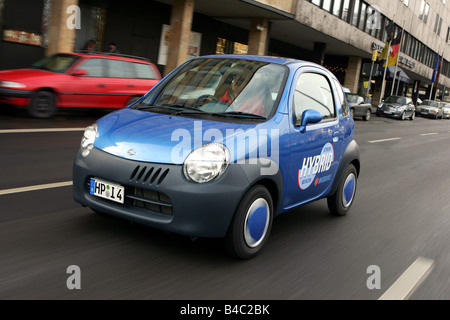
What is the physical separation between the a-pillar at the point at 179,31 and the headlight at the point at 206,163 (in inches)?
699

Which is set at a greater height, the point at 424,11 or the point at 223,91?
the point at 424,11

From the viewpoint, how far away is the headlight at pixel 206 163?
11.3 ft

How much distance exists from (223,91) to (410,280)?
2238 mm

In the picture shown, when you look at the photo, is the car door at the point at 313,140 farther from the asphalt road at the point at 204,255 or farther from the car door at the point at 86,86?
the car door at the point at 86,86

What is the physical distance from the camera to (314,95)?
15.7 feet

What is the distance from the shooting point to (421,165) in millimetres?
10961

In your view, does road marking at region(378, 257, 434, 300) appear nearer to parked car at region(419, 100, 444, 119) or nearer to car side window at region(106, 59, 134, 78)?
car side window at region(106, 59, 134, 78)

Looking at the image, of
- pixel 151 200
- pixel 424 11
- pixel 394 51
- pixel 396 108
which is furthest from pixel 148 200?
pixel 424 11

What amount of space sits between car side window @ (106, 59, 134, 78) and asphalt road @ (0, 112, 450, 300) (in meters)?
6.46

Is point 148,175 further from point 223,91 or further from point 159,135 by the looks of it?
point 223,91

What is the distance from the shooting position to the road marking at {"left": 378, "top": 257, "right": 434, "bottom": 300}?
11.5ft

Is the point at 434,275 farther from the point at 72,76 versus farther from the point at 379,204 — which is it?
the point at 72,76

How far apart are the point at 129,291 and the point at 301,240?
6.51 ft
